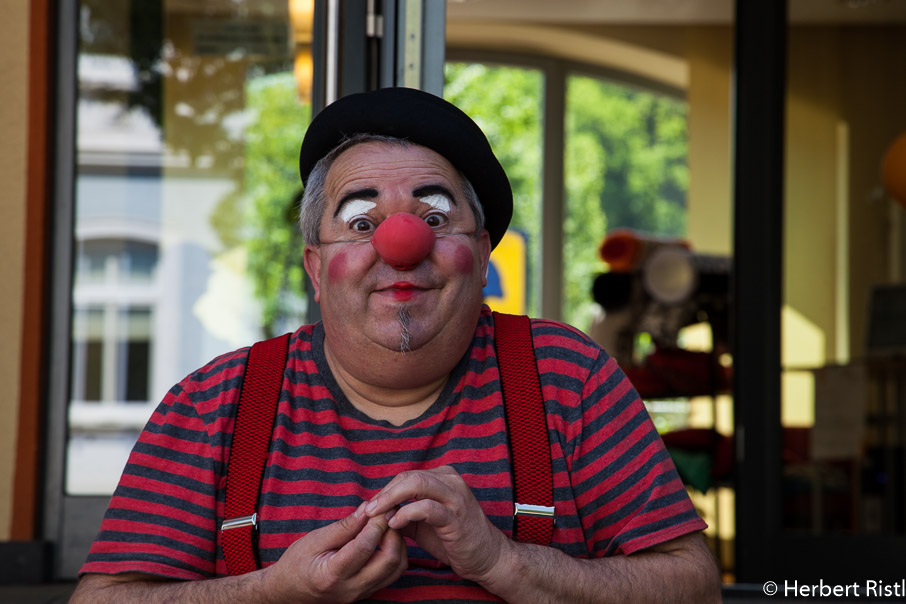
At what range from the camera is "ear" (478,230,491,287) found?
1622mm

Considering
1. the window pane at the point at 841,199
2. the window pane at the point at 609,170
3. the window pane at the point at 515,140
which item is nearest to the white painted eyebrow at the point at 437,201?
the window pane at the point at 841,199

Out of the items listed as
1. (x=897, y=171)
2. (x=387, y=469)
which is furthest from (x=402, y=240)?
(x=897, y=171)

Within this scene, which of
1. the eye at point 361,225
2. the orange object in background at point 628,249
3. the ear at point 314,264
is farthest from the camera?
the orange object in background at point 628,249

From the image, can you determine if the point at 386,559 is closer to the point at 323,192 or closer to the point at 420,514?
the point at 420,514

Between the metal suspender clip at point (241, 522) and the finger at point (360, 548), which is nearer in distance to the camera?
the finger at point (360, 548)

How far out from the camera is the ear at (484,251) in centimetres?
162

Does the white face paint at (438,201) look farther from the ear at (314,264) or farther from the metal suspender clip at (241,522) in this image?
the metal suspender clip at (241,522)

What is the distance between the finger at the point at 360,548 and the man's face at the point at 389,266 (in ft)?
0.96

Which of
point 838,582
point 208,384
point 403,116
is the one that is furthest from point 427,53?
point 838,582

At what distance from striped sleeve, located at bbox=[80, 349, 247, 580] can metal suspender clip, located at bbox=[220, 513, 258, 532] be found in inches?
1.3

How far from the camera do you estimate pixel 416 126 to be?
5.07 ft

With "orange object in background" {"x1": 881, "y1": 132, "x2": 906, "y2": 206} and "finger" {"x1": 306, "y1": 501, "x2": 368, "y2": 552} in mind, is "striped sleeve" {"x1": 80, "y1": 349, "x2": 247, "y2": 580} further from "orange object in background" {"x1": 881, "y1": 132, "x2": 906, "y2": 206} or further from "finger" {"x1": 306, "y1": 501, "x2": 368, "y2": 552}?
"orange object in background" {"x1": 881, "y1": 132, "x2": 906, "y2": 206}

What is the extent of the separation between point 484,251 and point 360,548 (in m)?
0.59

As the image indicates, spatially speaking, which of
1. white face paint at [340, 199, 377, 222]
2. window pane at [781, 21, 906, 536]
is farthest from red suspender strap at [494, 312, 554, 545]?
window pane at [781, 21, 906, 536]
